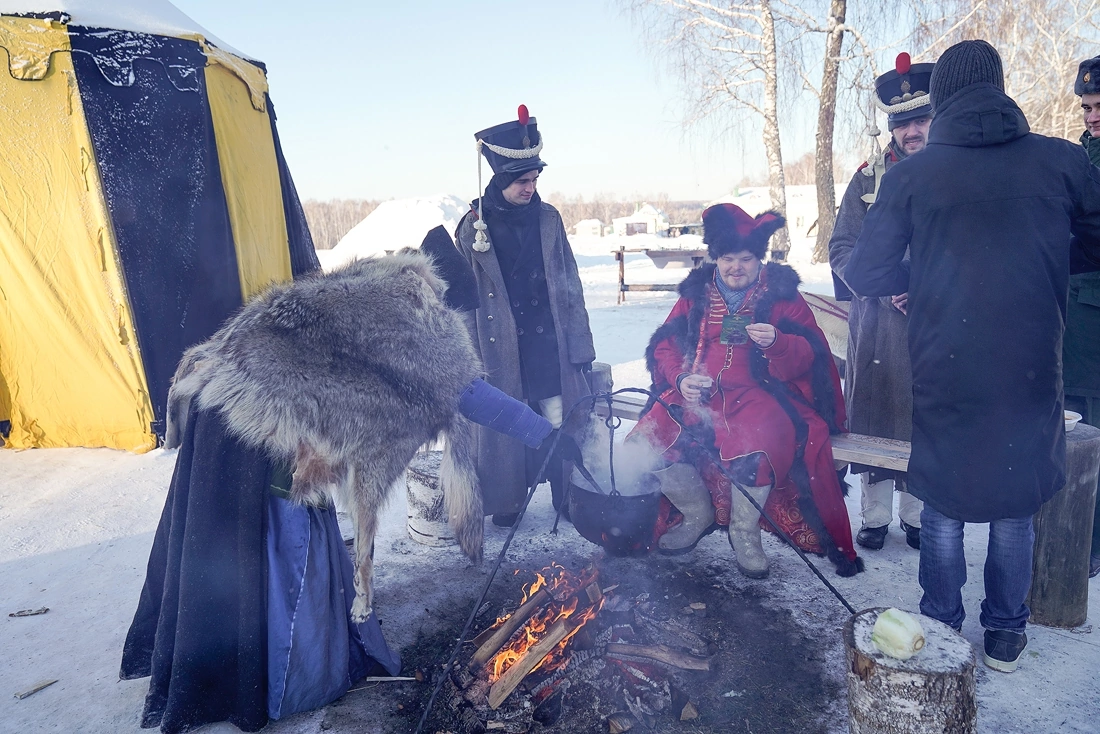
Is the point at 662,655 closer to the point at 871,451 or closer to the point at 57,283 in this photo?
the point at 871,451

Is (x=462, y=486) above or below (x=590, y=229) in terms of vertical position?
below

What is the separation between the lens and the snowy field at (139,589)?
2.54 m

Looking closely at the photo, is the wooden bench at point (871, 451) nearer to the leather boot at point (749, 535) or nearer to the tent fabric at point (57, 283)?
the leather boot at point (749, 535)

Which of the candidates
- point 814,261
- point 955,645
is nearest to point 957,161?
point 955,645

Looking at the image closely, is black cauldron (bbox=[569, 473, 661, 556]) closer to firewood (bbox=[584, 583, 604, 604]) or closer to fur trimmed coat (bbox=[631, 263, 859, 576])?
firewood (bbox=[584, 583, 604, 604])

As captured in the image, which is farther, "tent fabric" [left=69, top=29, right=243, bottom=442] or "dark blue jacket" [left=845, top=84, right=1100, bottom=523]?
"tent fabric" [left=69, top=29, right=243, bottom=442]

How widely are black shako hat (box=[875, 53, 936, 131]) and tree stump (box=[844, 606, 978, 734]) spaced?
2.66 meters

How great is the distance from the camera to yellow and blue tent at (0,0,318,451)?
5383 mm

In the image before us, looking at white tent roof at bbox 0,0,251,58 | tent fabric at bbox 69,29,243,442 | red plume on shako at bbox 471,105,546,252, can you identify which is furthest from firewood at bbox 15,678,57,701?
white tent roof at bbox 0,0,251,58

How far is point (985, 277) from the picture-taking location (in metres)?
2.14

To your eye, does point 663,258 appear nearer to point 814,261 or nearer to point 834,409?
point 814,261

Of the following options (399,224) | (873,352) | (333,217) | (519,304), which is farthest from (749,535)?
(333,217)

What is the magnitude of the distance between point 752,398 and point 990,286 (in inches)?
59.0

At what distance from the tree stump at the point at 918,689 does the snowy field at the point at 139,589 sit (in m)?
0.41
